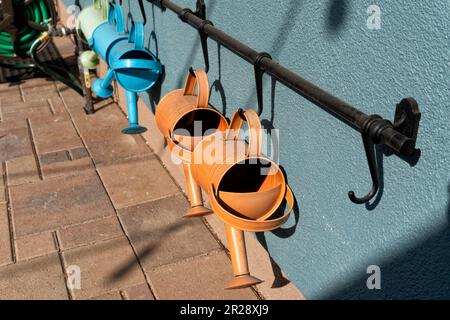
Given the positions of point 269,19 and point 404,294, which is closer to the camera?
point 404,294

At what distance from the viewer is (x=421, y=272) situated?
54.6 inches

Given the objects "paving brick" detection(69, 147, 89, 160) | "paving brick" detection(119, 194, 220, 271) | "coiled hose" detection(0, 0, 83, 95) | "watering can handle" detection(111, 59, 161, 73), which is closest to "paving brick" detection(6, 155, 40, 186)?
"paving brick" detection(69, 147, 89, 160)

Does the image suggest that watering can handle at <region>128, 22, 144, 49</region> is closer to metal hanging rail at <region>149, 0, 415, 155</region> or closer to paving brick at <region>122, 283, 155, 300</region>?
metal hanging rail at <region>149, 0, 415, 155</region>

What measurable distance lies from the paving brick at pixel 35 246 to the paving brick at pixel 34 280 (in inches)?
1.9

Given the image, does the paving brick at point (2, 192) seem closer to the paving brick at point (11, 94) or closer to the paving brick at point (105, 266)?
the paving brick at point (105, 266)

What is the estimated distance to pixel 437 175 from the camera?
125cm

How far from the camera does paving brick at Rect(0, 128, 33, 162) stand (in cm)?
396

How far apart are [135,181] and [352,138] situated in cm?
231

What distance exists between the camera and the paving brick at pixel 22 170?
3580 mm

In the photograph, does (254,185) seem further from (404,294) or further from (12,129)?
(12,129)

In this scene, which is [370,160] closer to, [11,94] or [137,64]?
[137,64]

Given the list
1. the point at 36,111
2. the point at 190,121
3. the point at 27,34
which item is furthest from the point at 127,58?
the point at 27,34
